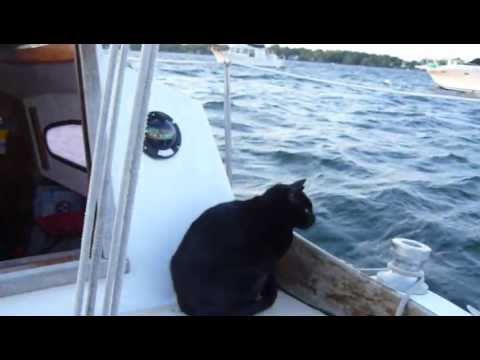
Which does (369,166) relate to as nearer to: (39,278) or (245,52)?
(245,52)

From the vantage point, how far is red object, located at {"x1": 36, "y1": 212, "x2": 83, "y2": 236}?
11.0 feet

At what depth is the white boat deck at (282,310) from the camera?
2104 millimetres

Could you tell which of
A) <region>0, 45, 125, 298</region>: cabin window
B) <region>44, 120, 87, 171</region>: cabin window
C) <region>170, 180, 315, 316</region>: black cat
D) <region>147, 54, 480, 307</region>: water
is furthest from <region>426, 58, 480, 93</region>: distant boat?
<region>44, 120, 87, 171</region>: cabin window

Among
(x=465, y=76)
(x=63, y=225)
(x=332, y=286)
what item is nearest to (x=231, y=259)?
(x=332, y=286)

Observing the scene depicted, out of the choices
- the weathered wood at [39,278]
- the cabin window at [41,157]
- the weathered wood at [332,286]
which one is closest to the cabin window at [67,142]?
the cabin window at [41,157]

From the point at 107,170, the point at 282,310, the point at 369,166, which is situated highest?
the point at 107,170

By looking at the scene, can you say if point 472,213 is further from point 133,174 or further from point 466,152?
point 133,174

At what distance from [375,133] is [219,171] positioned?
6.50m

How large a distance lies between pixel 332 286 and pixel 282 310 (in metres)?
0.25

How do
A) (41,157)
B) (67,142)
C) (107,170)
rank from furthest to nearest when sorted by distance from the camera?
(41,157)
(67,142)
(107,170)

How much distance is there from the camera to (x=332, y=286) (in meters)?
2.04

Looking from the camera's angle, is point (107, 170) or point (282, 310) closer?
point (107, 170)

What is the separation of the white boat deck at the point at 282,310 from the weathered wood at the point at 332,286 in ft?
0.10

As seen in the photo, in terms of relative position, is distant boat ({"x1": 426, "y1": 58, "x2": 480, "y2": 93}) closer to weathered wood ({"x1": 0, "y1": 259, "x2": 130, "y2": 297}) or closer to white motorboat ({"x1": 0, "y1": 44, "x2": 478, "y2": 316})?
white motorboat ({"x1": 0, "y1": 44, "x2": 478, "y2": 316})
